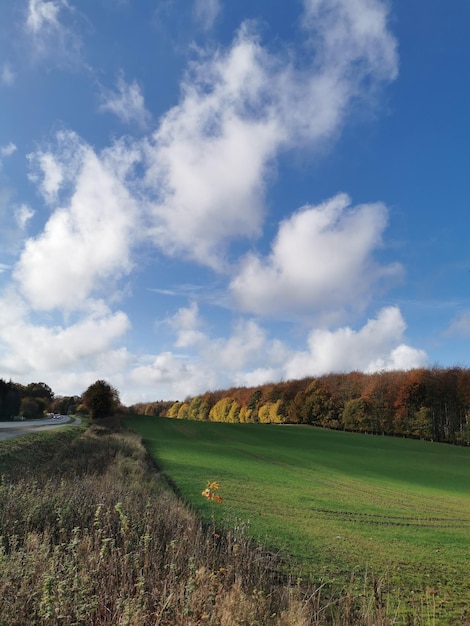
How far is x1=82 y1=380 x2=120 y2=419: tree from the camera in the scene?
8256cm

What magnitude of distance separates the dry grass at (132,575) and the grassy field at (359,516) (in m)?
1.71

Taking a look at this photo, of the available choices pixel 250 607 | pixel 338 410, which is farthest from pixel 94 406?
pixel 250 607

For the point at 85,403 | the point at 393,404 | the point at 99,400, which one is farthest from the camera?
the point at 85,403

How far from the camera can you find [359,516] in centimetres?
1716

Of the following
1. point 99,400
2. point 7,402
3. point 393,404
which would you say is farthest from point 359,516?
point 7,402

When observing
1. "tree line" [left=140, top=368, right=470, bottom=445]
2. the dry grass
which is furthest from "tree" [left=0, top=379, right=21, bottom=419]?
the dry grass

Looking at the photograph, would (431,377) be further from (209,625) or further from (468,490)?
(209,625)

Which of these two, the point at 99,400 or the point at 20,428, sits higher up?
the point at 99,400

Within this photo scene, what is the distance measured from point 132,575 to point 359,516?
42.1 ft

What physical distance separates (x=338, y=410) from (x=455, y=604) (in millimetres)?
86955

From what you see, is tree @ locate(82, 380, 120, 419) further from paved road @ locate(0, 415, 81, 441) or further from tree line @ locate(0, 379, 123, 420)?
paved road @ locate(0, 415, 81, 441)

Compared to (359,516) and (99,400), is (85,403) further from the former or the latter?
(359,516)

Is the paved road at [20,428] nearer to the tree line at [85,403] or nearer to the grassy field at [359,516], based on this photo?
the grassy field at [359,516]

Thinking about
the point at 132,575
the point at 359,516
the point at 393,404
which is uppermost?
the point at 393,404
